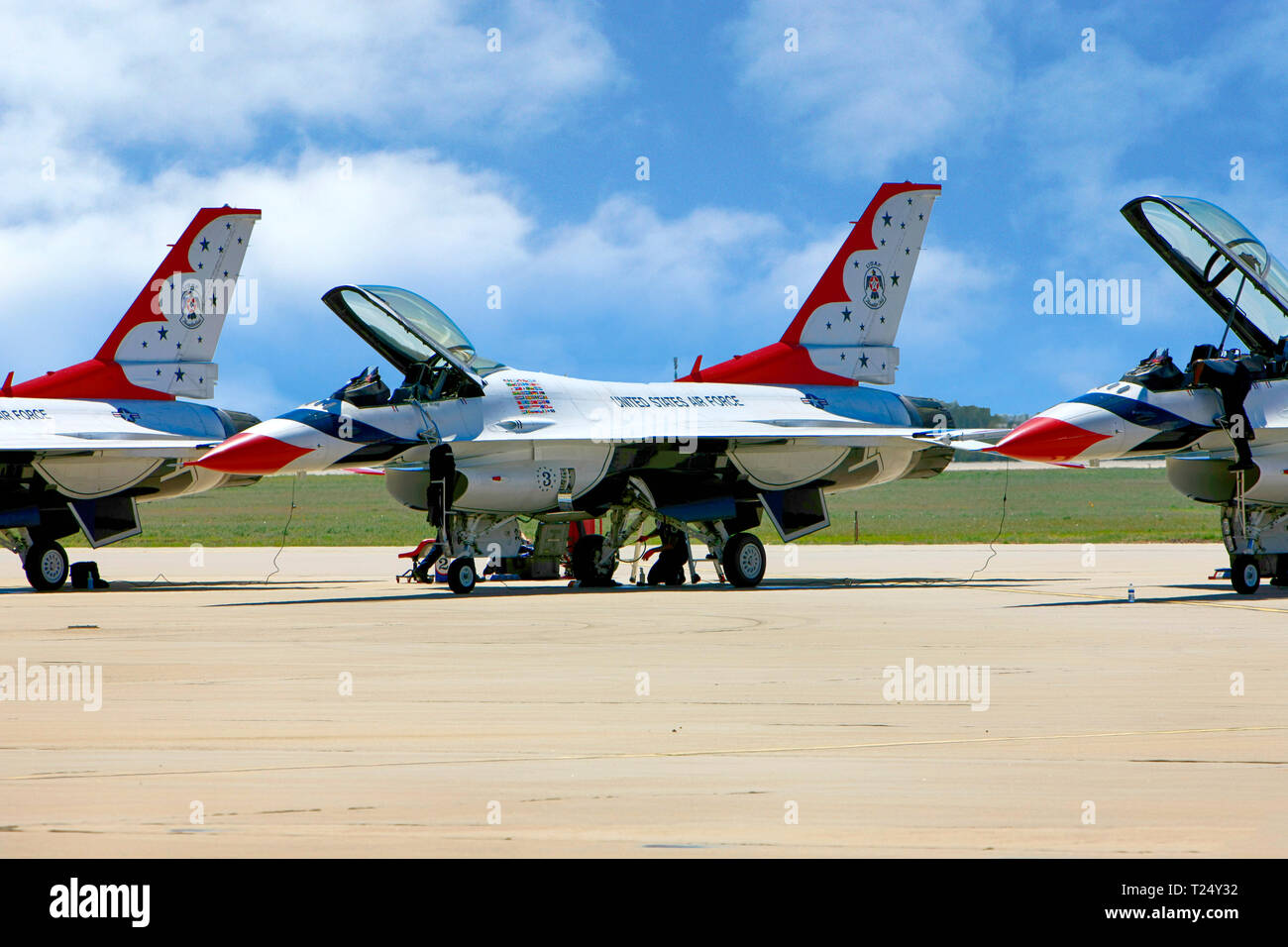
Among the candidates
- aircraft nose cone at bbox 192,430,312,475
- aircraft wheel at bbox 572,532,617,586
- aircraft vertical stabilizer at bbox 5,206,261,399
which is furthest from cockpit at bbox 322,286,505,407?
aircraft vertical stabilizer at bbox 5,206,261,399

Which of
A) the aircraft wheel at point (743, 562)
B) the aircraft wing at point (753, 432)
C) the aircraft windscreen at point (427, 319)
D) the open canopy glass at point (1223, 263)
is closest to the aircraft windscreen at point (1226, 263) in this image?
the open canopy glass at point (1223, 263)

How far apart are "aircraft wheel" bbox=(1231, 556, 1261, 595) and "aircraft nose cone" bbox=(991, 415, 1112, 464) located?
324cm

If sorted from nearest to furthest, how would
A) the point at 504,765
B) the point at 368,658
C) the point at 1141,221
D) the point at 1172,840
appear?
the point at 1172,840 → the point at 504,765 → the point at 368,658 → the point at 1141,221

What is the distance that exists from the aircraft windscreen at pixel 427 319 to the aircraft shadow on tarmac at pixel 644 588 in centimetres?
351

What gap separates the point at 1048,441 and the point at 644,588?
7416 mm

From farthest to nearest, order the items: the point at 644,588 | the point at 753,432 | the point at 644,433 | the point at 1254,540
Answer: the point at 753,432
the point at 644,588
the point at 644,433
the point at 1254,540

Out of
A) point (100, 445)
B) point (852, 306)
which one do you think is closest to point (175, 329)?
point (100, 445)

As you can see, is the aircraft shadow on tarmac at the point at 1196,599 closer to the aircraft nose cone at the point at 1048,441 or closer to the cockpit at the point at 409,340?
the aircraft nose cone at the point at 1048,441

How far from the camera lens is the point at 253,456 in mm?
18016

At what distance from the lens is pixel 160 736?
802 centimetres

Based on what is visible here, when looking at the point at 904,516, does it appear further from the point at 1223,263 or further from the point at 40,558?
the point at 40,558

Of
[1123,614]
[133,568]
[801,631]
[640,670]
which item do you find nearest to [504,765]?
[640,670]
